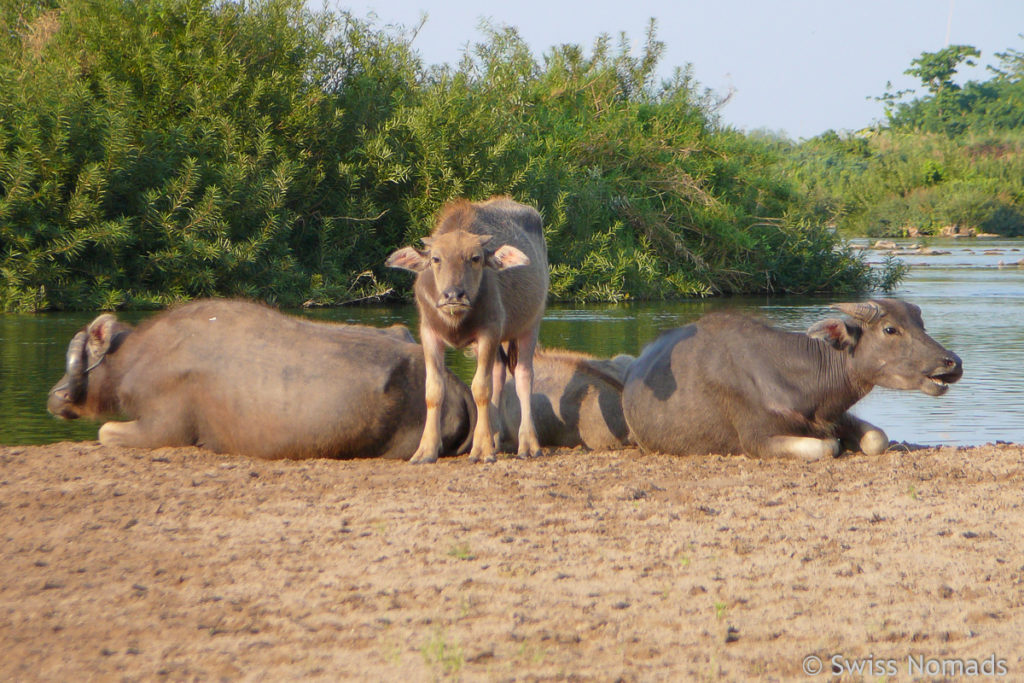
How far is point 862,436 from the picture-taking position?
867cm

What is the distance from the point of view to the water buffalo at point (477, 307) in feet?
26.4

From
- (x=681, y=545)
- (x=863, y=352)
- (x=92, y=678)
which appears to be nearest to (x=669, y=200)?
(x=863, y=352)

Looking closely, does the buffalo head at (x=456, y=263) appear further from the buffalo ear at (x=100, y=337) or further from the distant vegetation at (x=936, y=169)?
the distant vegetation at (x=936, y=169)

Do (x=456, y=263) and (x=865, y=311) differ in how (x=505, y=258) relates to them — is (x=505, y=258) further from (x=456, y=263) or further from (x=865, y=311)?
(x=865, y=311)

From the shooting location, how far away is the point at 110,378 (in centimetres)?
902

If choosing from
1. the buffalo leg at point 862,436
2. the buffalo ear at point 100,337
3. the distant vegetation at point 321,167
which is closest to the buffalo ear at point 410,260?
the buffalo ear at point 100,337

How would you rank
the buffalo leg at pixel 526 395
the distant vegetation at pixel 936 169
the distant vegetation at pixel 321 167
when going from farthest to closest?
the distant vegetation at pixel 936 169
the distant vegetation at pixel 321 167
the buffalo leg at pixel 526 395

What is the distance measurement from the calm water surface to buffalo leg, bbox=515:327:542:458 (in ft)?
5.41

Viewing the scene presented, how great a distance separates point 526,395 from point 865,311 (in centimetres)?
257

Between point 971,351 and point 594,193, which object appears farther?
point 594,193

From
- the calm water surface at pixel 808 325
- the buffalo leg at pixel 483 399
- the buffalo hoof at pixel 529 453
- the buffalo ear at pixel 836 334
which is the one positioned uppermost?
the buffalo ear at pixel 836 334

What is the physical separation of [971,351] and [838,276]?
1508 centimetres

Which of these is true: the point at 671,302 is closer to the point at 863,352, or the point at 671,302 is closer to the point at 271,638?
the point at 863,352

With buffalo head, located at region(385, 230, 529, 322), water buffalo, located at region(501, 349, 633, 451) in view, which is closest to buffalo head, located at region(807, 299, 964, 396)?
water buffalo, located at region(501, 349, 633, 451)
